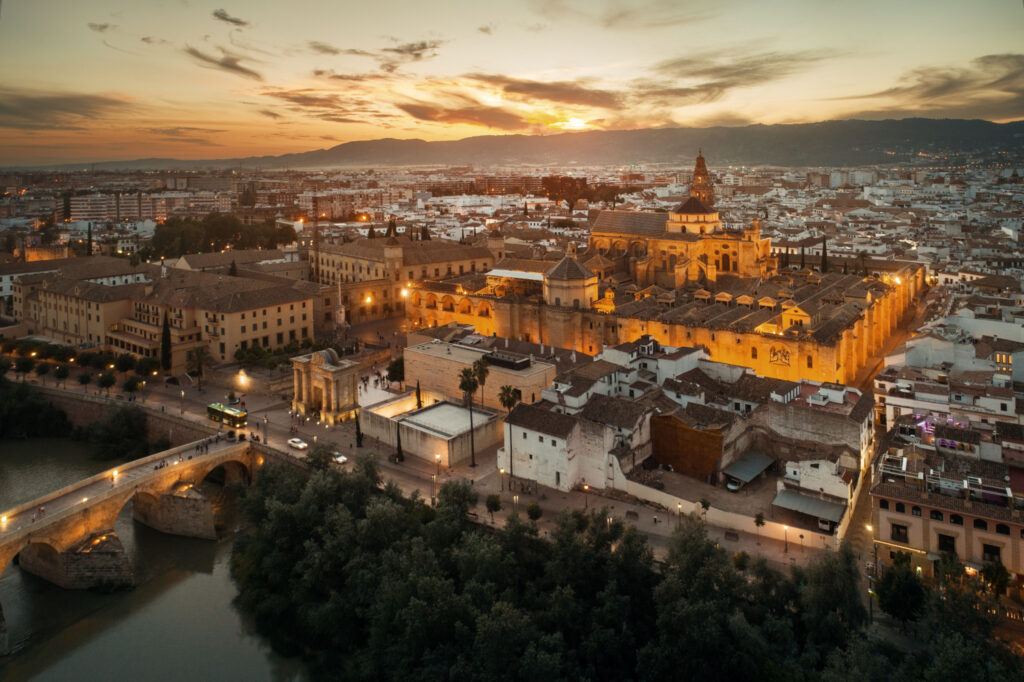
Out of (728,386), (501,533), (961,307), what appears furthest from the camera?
(961,307)

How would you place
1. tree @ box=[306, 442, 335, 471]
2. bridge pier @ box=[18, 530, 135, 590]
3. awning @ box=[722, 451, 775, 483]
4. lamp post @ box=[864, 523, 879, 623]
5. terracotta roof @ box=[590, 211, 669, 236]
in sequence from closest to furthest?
lamp post @ box=[864, 523, 879, 623] < bridge pier @ box=[18, 530, 135, 590] < awning @ box=[722, 451, 775, 483] < tree @ box=[306, 442, 335, 471] < terracotta roof @ box=[590, 211, 669, 236]

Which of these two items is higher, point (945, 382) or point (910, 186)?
point (910, 186)

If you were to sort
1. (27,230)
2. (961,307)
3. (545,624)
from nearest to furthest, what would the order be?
1. (545,624)
2. (961,307)
3. (27,230)

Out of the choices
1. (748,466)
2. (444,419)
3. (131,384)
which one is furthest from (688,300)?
(131,384)

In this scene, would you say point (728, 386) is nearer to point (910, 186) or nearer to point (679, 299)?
point (679, 299)

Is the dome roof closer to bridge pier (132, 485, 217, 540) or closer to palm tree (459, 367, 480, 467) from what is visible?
palm tree (459, 367, 480, 467)

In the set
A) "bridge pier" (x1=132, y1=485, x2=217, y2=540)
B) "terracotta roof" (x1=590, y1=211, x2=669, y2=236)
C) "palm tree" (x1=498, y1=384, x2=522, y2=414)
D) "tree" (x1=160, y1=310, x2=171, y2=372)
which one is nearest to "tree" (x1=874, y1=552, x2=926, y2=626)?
"palm tree" (x1=498, y1=384, x2=522, y2=414)

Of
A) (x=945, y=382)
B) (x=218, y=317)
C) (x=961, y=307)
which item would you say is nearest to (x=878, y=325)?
(x=961, y=307)
